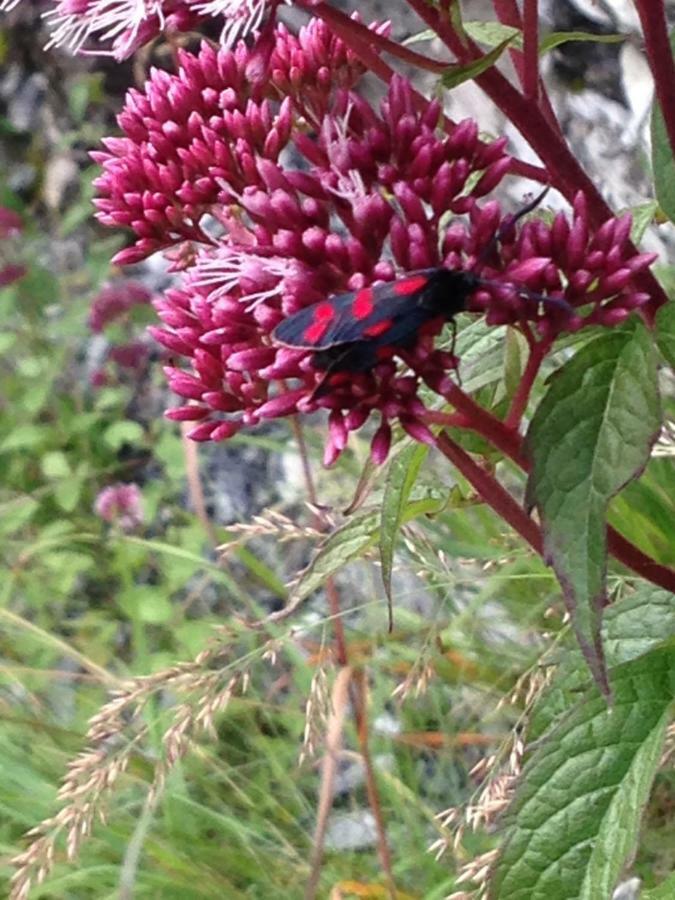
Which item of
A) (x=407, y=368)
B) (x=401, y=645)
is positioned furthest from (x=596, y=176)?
(x=407, y=368)

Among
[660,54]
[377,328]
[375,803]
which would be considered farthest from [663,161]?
[375,803]

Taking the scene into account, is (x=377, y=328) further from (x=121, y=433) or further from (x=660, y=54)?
(x=121, y=433)

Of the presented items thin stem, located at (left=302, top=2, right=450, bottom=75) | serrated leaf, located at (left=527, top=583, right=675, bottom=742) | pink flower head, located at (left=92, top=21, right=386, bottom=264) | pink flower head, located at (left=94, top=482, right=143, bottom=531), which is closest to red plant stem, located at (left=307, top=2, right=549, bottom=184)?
thin stem, located at (left=302, top=2, right=450, bottom=75)

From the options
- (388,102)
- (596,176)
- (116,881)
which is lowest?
(116,881)

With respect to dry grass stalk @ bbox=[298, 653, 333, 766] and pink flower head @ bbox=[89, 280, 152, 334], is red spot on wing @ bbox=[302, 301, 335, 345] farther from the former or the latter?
pink flower head @ bbox=[89, 280, 152, 334]

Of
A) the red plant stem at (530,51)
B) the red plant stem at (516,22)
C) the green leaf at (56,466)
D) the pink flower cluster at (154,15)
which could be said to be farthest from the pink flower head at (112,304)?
the red plant stem at (530,51)

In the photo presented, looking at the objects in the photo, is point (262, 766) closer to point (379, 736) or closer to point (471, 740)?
point (379, 736)
